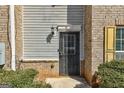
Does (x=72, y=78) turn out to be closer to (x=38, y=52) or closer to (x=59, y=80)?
(x=59, y=80)

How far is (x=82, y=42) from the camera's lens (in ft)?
36.6

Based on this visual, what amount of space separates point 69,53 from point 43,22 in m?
1.56

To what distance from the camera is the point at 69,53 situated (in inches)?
448

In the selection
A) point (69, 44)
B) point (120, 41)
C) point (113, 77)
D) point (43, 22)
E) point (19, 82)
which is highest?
point (43, 22)

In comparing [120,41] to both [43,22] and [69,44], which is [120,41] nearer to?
[69,44]

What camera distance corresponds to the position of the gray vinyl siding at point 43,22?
11.1 m

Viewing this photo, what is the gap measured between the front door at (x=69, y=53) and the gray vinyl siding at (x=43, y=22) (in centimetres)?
25

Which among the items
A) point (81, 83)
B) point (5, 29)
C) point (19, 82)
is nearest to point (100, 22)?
point (81, 83)

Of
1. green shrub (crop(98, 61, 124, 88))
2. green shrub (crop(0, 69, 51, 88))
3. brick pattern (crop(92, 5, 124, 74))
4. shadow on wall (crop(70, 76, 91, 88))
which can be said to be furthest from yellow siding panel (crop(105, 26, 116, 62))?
green shrub (crop(0, 69, 51, 88))
